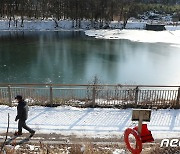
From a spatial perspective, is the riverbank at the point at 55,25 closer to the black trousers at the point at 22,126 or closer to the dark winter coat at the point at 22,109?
the black trousers at the point at 22,126

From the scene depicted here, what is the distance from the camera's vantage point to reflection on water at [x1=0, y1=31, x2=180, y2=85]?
2038cm

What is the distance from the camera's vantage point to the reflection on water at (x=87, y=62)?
20375 millimetres

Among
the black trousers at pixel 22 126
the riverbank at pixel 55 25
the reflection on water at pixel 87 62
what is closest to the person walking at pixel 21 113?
the black trousers at pixel 22 126

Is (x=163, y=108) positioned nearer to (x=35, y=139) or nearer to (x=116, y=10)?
(x=35, y=139)

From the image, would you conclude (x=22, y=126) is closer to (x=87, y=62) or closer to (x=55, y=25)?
(x=87, y=62)

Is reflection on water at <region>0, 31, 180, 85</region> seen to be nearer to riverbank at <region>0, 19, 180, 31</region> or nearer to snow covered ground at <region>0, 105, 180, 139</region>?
snow covered ground at <region>0, 105, 180, 139</region>

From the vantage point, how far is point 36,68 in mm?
23109

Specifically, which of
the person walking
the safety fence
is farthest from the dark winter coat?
the safety fence

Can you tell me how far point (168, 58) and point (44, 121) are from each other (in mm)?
20979

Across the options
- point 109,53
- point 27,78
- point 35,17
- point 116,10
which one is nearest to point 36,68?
point 27,78

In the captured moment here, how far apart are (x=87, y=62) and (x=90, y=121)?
16.5 m

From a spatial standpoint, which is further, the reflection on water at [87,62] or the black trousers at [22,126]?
the reflection on water at [87,62]

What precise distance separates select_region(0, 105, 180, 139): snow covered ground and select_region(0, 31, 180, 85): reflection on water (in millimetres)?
9227

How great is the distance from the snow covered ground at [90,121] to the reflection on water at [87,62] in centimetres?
923
